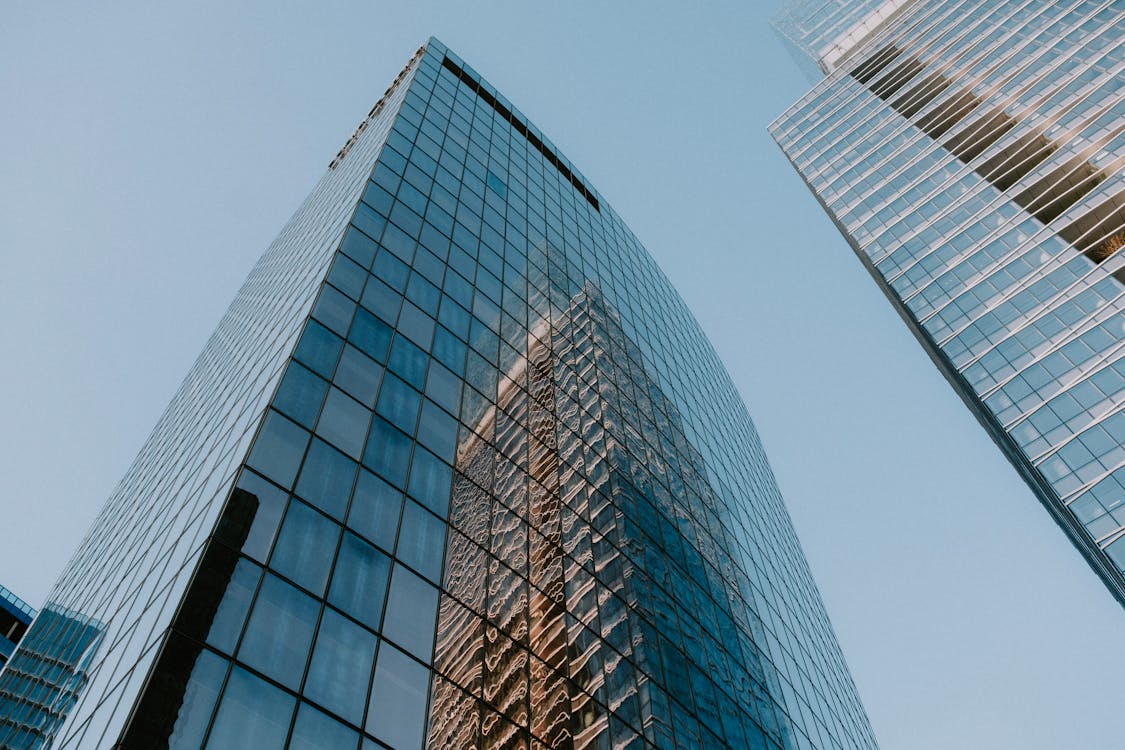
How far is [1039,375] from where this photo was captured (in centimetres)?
4981

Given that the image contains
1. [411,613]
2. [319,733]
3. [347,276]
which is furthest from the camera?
[347,276]

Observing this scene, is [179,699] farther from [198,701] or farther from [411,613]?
[411,613]

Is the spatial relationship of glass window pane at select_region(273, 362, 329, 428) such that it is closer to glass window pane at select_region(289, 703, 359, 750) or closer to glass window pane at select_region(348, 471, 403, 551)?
glass window pane at select_region(348, 471, 403, 551)

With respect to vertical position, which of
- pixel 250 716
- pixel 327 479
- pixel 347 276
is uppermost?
pixel 347 276

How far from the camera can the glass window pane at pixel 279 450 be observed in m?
16.3

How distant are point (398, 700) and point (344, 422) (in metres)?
6.64

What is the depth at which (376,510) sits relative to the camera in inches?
689

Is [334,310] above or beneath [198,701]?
above

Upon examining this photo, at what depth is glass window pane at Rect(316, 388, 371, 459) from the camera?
18156 millimetres

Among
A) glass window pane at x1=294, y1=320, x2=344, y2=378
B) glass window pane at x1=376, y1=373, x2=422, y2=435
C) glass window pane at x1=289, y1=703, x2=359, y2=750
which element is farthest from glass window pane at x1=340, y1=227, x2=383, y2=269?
glass window pane at x1=289, y1=703, x2=359, y2=750

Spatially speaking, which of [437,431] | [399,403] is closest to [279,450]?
[399,403]

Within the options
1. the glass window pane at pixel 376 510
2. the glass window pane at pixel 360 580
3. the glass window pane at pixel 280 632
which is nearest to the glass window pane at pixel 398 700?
the glass window pane at pixel 360 580

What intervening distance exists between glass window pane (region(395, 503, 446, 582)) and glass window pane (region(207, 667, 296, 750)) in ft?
15.2

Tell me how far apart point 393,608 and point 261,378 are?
27.4 ft
